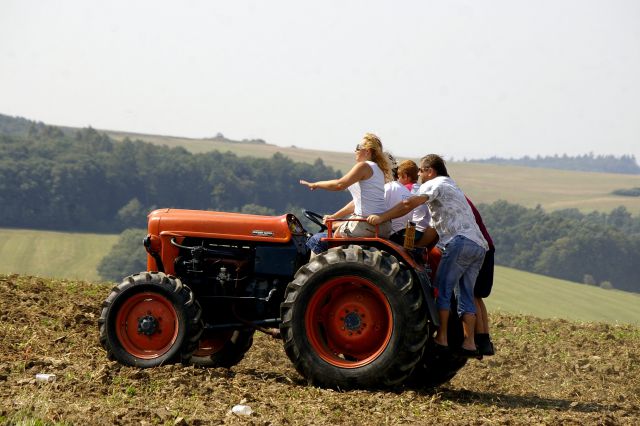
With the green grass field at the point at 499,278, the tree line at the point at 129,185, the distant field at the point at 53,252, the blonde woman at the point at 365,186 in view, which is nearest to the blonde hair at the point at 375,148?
the blonde woman at the point at 365,186

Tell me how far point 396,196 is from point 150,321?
2.35 metres

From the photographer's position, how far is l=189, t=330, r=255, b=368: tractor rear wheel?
8.46 m

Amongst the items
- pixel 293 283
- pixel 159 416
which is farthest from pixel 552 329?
pixel 159 416

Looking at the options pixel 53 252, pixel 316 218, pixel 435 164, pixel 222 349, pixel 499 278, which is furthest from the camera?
pixel 53 252

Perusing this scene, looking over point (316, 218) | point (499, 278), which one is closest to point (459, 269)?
point (316, 218)

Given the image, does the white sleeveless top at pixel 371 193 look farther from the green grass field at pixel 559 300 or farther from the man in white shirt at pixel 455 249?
the green grass field at pixel 559 300

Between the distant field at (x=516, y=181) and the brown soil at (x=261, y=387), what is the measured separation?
313ft

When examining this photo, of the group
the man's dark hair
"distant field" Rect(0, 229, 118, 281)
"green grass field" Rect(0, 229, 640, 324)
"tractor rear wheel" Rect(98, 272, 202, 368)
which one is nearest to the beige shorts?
the man's dark hair

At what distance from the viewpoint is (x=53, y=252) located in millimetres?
61500

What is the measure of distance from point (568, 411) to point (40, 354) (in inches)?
181

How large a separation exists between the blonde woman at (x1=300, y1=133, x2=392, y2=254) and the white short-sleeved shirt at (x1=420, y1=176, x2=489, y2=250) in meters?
0.38

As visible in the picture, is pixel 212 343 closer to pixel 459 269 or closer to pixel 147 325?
pixel 147 325

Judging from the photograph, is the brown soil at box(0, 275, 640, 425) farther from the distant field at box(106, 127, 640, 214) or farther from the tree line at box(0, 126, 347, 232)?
the distant field at box(106, 127, 640, 214)

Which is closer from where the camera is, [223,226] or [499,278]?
[223,226]
